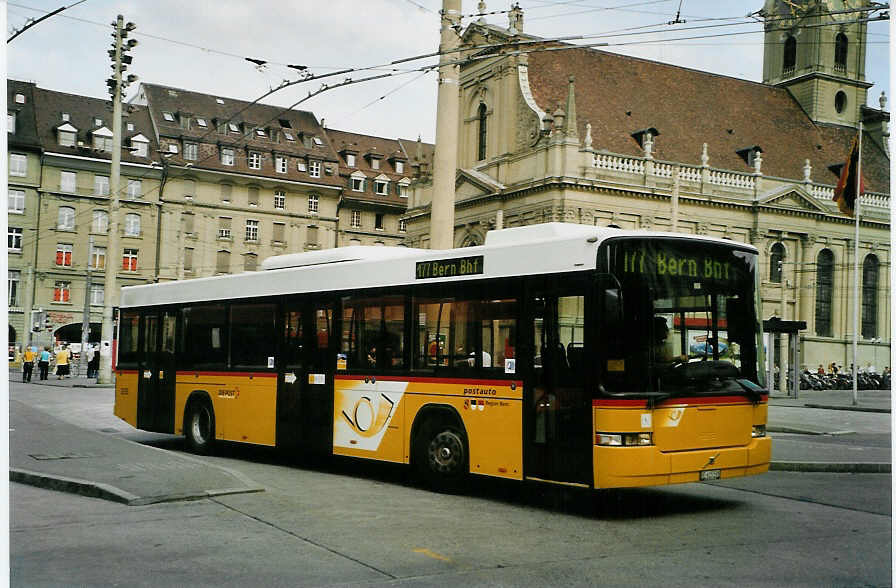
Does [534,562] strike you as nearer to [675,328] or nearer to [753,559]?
[753,559]

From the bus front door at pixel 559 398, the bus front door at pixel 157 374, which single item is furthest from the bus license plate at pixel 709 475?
the bus front door at pixel 157 374

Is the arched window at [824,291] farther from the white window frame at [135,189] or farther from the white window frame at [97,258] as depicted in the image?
the white window frame at [135,189]

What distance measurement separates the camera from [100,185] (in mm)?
33750

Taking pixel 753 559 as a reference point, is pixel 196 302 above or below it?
above

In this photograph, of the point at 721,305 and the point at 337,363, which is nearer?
the point at 721,305

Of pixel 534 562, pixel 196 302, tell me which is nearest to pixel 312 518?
pixel 534 562

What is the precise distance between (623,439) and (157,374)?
972 cm

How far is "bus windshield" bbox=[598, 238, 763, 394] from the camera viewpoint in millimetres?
9609

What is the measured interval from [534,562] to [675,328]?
10.2 feet

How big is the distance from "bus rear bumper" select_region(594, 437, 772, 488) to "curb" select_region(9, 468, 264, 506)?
12.5 ft

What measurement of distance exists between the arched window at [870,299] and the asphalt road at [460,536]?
525 inches

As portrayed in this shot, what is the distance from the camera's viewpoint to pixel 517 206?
54594mm

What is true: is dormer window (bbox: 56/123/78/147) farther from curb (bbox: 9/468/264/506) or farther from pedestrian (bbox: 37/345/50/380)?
pedestrian (bbox: 37/345/50/380)

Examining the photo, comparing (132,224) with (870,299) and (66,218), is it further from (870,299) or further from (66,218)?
(870,299)
